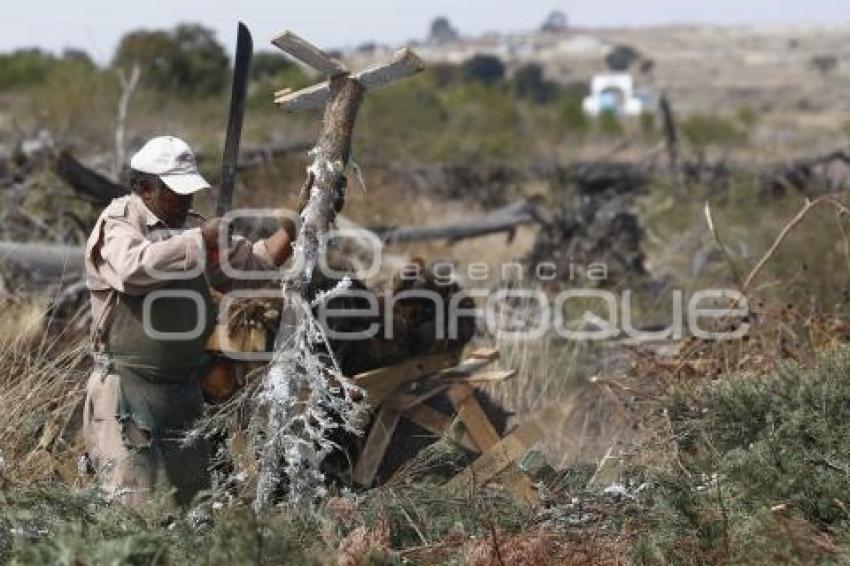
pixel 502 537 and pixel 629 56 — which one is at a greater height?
pixel 629 56

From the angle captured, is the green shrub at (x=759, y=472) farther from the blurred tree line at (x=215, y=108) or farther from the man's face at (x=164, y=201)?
the blurred tree line at (x=215, y=108)

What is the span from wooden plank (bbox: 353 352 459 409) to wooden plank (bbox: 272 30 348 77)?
169cm

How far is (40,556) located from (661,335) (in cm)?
563

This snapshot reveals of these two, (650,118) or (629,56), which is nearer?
(650,118)

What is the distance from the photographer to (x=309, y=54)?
484 cm

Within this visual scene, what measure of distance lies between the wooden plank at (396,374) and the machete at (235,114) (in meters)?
1.05

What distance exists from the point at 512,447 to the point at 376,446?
0.67 m

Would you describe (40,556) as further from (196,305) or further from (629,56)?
(629,56)

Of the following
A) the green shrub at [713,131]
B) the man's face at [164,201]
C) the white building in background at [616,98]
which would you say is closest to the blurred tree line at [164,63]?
the green shrub at [713,131]

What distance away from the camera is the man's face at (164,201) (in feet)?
17.1

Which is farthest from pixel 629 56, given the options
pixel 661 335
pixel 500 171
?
pixel 661 335

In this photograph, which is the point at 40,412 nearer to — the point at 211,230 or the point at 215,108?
the point at 211,230

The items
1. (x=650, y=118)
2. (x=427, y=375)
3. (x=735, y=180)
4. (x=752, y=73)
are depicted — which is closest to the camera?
(x=427, y=375)

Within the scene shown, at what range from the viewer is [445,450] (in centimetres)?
533
